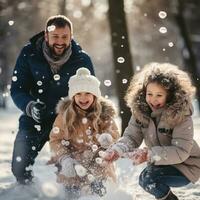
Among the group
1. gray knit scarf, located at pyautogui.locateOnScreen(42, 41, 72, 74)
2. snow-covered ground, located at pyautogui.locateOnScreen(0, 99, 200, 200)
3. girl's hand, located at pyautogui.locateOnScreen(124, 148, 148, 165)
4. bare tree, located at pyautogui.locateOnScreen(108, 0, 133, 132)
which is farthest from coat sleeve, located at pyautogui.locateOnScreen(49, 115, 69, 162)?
bare tree, located at pyautogui.locateOnScreen(108, 0, 133, 132)

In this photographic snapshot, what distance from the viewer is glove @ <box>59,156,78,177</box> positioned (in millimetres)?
5082

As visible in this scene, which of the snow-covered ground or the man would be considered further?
the man

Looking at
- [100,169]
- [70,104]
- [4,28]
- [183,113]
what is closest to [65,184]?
[100,169]

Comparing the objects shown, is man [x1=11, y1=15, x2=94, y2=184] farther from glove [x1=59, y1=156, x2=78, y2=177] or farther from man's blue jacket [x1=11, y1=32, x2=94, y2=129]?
glove [x1=59, y1=156, x2=78, y2=177]

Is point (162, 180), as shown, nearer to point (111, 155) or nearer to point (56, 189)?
point (111, 155)

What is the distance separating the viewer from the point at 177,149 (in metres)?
4.24

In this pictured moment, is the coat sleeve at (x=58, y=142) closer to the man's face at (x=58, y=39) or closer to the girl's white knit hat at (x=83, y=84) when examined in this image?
the girl's white knit hat at (x=83, y=84)

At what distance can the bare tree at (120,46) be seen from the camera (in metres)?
10.3

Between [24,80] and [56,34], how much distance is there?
0.68 meters

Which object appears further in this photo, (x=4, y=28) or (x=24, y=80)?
(x=4, y=28)

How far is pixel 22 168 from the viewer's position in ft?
20.0

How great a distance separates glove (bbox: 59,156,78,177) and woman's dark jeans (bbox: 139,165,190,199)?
2.75ft

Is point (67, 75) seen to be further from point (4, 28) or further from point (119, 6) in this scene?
point (4, 28)

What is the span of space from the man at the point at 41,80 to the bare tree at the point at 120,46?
4250mm
